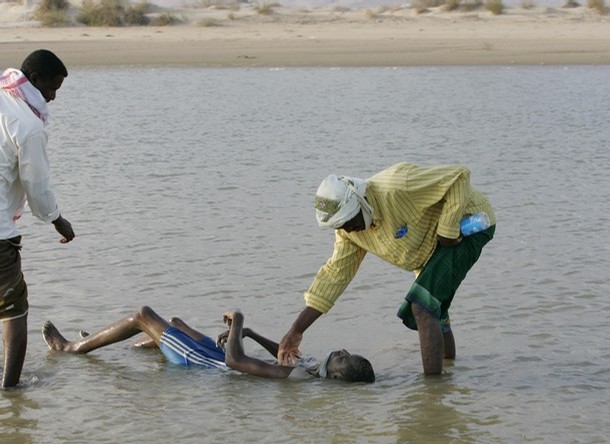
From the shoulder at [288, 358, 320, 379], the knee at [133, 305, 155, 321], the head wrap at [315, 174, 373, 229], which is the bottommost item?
the shoulder at [288, 358, 320, 379]

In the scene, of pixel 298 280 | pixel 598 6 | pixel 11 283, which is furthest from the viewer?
pixel 598 6

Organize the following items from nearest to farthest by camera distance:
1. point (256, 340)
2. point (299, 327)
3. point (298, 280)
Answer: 1. point (299, 327)
2. point (256, 340)
3. point (298, 280)

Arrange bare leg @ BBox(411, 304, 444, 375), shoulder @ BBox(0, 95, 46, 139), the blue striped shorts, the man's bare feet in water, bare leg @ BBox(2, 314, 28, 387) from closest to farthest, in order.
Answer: shoulder @ BBox(0, 95, 46, 139)
bare leg @ BBox(2, 314, 28, 387)
bare leg @ BBox(411, 304, 444, 375)
the blue striped shorts
the man's bare feet in water

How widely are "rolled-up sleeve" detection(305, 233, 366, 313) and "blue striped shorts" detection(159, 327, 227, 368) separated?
2.44 feet

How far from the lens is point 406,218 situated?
17.6ft

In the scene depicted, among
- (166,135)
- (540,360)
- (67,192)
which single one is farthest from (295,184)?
(540,360)

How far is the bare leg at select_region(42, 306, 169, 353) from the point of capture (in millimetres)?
6035

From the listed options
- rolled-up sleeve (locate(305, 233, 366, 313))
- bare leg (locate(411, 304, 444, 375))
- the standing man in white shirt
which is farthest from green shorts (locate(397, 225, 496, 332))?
the standing man in white shirt

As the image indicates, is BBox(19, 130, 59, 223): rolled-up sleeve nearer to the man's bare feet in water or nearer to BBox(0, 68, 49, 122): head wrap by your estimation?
BBox(0, 68, 49, 122): head wrap

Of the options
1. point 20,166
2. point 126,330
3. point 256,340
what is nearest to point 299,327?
point 256,340

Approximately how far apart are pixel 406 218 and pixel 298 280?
7.81 ft

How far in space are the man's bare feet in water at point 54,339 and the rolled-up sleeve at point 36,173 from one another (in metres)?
1.28

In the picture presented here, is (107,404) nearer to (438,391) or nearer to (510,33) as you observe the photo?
(438,391)

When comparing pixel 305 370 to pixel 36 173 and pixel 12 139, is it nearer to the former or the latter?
pixel 36 173
